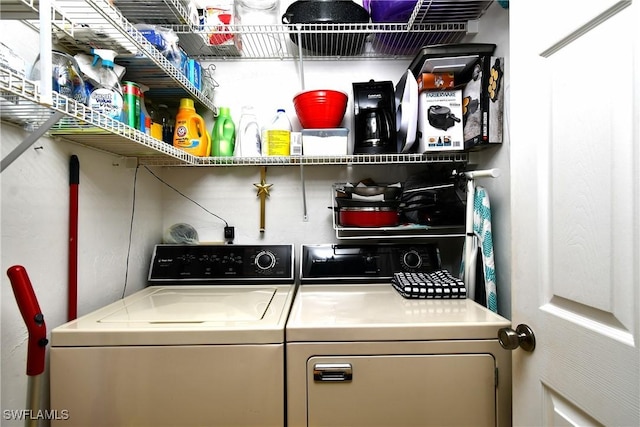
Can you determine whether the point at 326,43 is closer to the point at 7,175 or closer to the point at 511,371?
the point at 7,175

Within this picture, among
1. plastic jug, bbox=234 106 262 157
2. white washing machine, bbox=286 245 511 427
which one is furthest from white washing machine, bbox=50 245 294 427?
plastic jug, bbox=234 106 262 157

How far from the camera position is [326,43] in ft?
5.67

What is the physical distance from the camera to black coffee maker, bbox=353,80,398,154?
1.65 metres

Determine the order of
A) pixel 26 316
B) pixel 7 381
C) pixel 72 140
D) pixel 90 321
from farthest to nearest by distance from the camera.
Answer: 1. pixel 72 140
2. pixel 90 321
3. pixel 7 381
4. pixel 26 316

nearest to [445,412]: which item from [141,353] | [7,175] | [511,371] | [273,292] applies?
[511,371]

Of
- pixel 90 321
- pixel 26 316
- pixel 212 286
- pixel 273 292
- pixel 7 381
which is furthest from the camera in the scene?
pixel 212 286

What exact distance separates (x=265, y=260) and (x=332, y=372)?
83 cm

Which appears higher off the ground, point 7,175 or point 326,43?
point 326,43

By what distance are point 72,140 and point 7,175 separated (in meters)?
0.28

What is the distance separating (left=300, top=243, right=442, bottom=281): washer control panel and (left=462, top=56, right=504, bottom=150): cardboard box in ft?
2.00

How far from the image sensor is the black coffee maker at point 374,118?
165cm

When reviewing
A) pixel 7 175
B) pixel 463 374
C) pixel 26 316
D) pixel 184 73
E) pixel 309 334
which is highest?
pixel 184 73

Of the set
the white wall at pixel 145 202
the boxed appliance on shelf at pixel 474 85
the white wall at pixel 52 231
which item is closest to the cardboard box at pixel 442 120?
the boxed appliance on shelf at pixel 474 85

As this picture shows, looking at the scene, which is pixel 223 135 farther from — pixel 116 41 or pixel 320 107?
pixel 116 41
